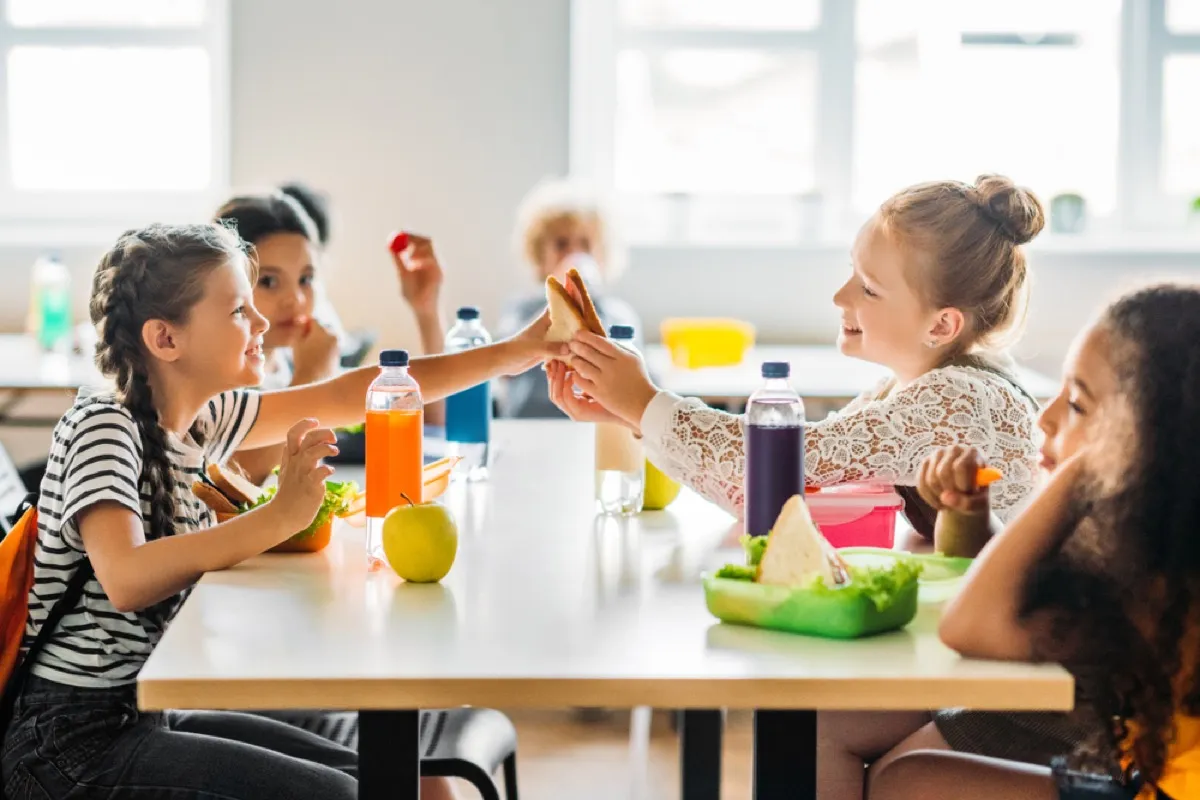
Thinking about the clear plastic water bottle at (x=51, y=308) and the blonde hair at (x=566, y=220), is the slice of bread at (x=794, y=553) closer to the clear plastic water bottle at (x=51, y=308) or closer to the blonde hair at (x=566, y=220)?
the blonde hair at (x=566, y=220)

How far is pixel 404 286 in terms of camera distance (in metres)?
2.55

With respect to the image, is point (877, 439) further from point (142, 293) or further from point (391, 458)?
point (142, 293)

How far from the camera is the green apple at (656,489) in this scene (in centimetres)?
193

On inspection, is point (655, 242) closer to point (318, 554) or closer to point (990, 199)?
point (990, 199)

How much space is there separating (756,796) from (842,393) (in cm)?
224

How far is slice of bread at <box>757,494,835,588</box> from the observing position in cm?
133

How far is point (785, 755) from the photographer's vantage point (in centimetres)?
127

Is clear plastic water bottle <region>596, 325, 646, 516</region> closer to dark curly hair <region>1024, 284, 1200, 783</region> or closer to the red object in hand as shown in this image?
the red object in hand

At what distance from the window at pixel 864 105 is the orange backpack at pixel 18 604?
3.33 meters

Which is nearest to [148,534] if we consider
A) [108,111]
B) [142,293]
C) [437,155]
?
[142,293]

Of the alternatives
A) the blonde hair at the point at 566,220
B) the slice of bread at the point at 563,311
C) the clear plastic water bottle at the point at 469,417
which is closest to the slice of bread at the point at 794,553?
the slice of bread at the point at 563,311

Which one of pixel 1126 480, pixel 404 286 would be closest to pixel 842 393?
pixel 404 286

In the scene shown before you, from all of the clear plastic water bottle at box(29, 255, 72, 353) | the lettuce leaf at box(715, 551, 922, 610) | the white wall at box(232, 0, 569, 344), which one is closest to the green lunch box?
the lettuce leaf at box(715, 551, 922, 610)

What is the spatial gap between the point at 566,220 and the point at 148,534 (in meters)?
2.64
